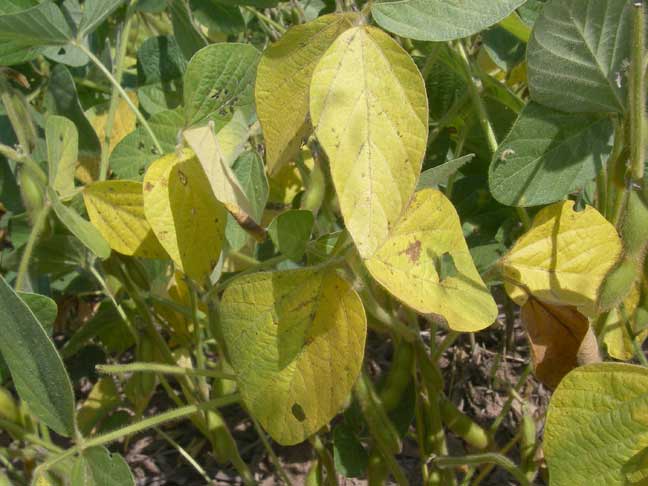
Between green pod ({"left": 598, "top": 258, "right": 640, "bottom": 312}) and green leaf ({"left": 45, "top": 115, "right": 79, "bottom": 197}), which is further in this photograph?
green leaf ({"left": 45, "top": 115, "right": 79, "bottom": 197})

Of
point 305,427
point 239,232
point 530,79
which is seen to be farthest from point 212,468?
point 530,79

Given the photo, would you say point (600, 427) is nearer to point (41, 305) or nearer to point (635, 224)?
point (635, 224)

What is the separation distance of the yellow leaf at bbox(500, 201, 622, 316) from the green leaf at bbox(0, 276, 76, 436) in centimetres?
47

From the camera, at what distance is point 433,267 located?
2.32ft

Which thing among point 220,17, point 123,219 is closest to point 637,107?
point 123,219

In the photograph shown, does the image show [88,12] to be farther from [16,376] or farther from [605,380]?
[605,380]

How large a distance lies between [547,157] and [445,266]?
19 cm

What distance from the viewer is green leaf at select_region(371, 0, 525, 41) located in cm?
63

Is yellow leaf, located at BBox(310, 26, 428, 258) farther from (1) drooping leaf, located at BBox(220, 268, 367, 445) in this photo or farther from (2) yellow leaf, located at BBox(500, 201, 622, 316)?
(2) yellow leaf, located at BBox(500, 201, 622, 316)

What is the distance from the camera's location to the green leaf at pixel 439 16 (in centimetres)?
63

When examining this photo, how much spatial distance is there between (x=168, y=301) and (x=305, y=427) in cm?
43

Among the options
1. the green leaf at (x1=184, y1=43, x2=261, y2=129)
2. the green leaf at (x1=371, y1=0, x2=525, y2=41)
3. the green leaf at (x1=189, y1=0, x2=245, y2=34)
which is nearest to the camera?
the green leaf at (x1=371, y1=0, x2=525, y2=41)

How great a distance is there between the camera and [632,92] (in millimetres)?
653

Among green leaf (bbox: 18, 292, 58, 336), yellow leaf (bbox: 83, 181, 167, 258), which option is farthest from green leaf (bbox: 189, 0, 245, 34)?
green leaf (bbox: 18, 292, 58, 336)
